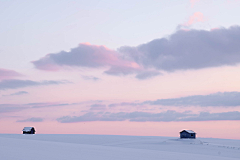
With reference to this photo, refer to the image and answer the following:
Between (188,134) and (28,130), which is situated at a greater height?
(28,130)

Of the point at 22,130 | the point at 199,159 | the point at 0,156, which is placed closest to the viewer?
the point at 0,156

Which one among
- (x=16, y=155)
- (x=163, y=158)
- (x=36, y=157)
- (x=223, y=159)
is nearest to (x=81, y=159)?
(x=36, y=157)

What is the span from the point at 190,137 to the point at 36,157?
73400 mm

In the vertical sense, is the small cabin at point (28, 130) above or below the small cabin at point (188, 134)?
above

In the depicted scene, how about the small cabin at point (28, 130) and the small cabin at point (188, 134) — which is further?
the small cabin at point (28, 130)

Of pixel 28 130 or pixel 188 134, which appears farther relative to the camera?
pixel 28 130

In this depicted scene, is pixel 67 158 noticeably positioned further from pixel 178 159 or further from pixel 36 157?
pixel 178 159

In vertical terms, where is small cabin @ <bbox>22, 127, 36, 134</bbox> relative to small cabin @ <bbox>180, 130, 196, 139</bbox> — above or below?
above

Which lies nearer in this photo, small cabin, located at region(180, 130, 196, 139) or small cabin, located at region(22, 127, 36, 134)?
small cabin, located at region(180, 130, 196, 139)

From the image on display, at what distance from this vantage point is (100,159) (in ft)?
61.9

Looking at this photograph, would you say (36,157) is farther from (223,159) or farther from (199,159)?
(223,159)

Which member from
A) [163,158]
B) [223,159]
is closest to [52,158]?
[163,158]

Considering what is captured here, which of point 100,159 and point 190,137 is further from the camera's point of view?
point 190,137

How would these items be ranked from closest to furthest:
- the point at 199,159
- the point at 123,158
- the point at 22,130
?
the point at 123,158
the point at 199,159
the point at 22,130
